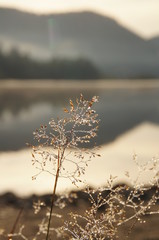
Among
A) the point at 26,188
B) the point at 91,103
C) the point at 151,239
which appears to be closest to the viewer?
the point at 91,103

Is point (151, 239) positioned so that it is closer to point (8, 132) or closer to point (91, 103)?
point (91, 103)

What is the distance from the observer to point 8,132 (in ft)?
214

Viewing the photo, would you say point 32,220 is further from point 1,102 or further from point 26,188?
point 1,102

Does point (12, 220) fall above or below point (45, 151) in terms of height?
below

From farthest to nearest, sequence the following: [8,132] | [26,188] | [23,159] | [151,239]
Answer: [8,132]
[23,159]
[26,188]
[151,239]

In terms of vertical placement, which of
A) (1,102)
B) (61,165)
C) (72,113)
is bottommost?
(61,165)

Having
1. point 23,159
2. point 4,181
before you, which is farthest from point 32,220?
point 23,159

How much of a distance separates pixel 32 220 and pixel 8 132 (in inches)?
2050

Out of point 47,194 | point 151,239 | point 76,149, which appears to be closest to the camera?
point 76,149

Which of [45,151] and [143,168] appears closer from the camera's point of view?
[45,151]

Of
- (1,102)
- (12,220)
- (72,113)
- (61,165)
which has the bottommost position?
(12,220)

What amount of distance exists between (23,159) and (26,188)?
14.4 m

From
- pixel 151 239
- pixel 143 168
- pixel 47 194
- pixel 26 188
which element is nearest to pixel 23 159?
pixel 26 188

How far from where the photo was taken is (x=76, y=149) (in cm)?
324
